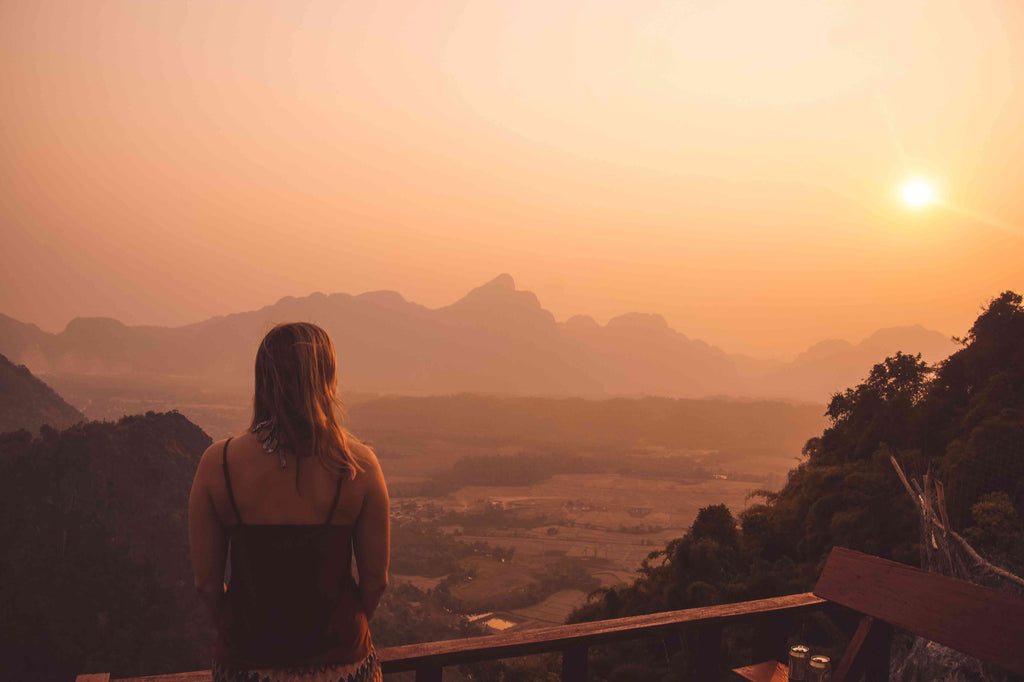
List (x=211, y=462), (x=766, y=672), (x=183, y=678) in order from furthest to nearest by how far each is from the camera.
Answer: (x=766, y=672)
(x=183, y=678)
(x=211, y=462)

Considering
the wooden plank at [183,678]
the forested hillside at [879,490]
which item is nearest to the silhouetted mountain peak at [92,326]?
the forested hillside at [879,490]

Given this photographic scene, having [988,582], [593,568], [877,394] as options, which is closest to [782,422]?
[593,568]

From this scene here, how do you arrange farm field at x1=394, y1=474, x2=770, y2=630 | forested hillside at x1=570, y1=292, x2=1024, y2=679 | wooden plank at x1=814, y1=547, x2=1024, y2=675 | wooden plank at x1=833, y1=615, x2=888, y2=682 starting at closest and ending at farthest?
wooden plank at x1=814, y1=547, x2=1024, y2=675, wooden plank at x1=833, y1=615, x2=888, y2=682, forested hillside at x1=570, y1=292, x2=1024, y2=679, farm field at x1=394, y1=474, x2=770, y2=630

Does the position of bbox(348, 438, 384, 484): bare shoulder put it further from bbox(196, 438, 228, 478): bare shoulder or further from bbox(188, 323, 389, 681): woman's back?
bbox(196, 438, 228, 478): bare shoulder

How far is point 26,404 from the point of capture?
87.6 m

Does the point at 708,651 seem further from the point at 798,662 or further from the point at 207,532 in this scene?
the point at 207,532

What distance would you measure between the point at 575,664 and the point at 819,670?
0.92m

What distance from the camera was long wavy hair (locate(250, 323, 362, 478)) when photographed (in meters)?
1.66

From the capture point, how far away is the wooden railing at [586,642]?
2367mm

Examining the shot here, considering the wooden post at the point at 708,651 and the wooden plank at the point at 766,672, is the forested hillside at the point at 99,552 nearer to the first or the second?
the wooden post at the point at 708,651

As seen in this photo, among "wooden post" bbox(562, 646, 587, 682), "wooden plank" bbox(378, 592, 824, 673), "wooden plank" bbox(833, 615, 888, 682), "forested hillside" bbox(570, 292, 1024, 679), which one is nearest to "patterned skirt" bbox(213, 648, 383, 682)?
"wooden plank" bbox(378, 592, 824, 673)

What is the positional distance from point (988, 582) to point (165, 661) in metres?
51.7

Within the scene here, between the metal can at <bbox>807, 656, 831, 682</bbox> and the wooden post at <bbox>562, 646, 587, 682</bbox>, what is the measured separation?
0.84 m

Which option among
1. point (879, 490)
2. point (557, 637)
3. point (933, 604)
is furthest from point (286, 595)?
point (879, 490)
